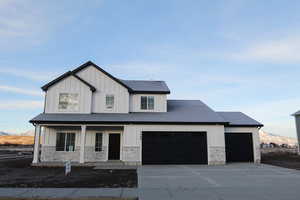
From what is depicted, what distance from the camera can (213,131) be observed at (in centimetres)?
1709

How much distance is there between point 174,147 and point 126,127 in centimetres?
404

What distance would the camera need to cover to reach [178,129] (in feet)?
55.5

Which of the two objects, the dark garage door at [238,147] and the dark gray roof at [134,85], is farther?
the dark garage door at [238,147]

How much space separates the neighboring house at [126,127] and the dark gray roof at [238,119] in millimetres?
87

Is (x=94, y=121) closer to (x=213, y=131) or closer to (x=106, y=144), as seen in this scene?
(x=106, y=144)

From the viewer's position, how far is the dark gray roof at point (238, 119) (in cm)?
1909

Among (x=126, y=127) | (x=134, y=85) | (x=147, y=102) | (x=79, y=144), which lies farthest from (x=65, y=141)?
(x=134, y=85)

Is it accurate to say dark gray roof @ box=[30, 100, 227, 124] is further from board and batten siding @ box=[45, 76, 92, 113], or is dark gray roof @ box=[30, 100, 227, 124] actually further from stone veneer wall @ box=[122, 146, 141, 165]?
stone veneer wall @ box=[122, 146, 141, 165]

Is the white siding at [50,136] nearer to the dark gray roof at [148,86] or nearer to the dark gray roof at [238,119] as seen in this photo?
the dark gray roof at [148,86]

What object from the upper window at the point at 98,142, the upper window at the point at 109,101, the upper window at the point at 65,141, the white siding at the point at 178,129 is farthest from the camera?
the upper window at the point at 109,101

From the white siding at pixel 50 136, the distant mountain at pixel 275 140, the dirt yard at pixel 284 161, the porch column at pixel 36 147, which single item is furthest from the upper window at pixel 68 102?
the distant mountain at pixel 275 140

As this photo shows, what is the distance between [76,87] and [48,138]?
4688 mm

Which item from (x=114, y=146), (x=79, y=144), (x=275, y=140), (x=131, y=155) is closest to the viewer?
(x=131, y=155)

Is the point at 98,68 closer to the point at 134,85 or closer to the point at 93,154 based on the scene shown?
the point at 134,85
